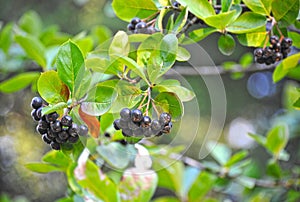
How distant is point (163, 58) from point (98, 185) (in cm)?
32

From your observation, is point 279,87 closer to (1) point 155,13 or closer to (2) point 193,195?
(2) point 193,195

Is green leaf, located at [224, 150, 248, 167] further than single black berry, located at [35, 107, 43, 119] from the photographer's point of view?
Yes

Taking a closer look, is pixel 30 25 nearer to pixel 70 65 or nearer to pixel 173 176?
pixel 173 176

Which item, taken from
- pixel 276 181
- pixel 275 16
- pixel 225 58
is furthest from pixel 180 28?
pixel 225 58

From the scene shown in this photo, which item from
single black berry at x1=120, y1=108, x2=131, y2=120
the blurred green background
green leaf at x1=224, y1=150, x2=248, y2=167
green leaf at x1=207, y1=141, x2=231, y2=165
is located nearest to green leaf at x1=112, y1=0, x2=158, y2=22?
single black berry at x1=120, y1=108, x2=131, y2=120

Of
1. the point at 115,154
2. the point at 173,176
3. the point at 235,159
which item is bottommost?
the point at 173,176

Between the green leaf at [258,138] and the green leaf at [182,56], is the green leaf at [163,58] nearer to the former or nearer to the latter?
the green leaf at [182,56]

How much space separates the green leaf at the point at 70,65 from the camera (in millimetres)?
568

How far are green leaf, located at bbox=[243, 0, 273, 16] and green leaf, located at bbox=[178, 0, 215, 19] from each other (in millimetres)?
70

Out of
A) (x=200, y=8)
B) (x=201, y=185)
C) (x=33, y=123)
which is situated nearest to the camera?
(x=200, y=8)

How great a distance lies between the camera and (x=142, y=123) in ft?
1.79

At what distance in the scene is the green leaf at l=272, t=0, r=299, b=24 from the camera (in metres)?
0.66

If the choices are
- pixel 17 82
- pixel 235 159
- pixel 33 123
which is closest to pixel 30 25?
pixel 17 82

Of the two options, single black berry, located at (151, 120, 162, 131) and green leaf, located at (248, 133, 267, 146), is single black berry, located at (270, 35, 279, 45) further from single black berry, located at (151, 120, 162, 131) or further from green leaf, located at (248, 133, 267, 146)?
green leaf, located at (248, 133, 267, 146)
